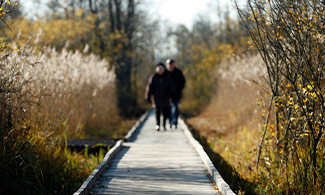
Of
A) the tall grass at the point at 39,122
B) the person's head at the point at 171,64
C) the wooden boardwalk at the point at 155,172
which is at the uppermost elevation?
the person's head at the point at 171,64

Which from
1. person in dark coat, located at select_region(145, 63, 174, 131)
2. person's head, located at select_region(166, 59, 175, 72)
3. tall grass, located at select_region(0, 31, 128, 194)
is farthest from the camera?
person's head, located at select_region(166, 59, 175, 72)

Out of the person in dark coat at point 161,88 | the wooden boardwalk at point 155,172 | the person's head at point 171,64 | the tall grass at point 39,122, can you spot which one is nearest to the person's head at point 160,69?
the person in dark coat at point 161,88

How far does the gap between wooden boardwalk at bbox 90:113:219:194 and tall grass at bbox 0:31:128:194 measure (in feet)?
1.76

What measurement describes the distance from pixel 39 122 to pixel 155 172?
2469mm

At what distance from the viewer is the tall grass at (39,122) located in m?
5.53

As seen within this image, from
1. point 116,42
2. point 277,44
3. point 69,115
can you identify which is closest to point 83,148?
point 69,115

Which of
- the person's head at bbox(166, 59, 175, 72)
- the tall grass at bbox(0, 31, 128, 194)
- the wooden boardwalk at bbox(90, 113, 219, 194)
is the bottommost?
the wooden boardwalk at bbox(90, 113, 219, 194)

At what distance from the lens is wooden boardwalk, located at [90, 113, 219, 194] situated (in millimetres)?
5406

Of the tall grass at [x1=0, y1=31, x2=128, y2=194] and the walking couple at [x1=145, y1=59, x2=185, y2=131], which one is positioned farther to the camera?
the walking couple at [x1=145, y1=59, x2=185, y2=131]

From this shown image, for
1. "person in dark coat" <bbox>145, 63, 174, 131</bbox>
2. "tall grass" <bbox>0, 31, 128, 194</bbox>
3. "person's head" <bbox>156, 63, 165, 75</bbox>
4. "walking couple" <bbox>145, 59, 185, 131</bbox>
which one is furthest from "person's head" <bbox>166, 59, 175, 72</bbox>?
"tall grass" <bbox>0, 31, 128, 194</bbox>

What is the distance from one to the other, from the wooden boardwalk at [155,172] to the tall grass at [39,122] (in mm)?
536

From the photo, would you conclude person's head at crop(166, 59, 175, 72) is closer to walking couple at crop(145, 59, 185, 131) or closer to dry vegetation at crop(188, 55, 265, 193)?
walking couple at crop(145, 59, 185, 131)

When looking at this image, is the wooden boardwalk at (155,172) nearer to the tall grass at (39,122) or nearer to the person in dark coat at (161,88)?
the tall grass at (39,122)

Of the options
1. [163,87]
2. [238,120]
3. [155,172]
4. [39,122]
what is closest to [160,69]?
[163,87]
